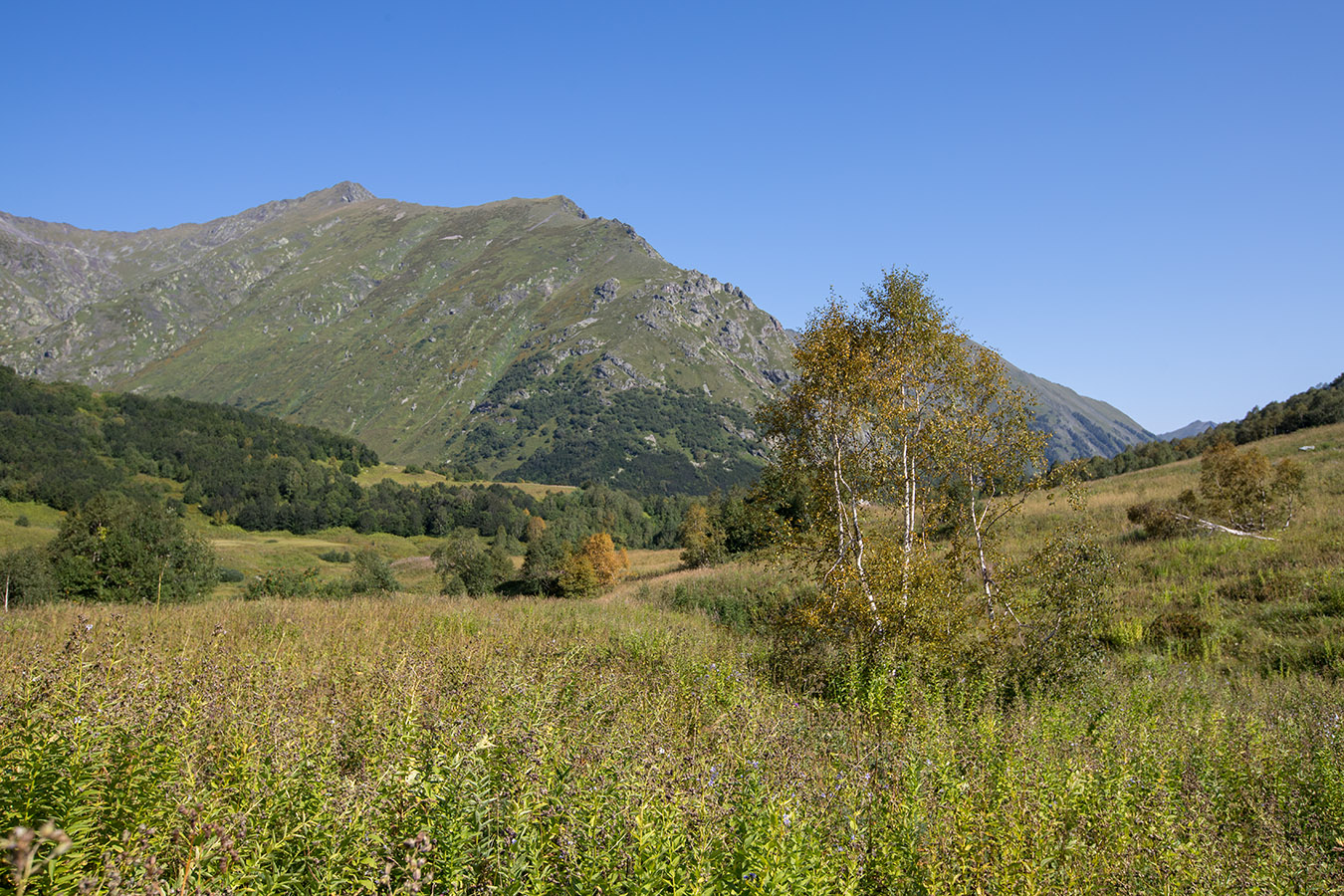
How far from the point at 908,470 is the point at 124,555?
32.5m

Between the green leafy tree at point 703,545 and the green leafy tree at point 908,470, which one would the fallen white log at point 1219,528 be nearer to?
the green leafy tree at point 908,470

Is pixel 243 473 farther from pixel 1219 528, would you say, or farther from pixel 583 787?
pixel 583 787

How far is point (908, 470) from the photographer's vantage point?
14.6 m

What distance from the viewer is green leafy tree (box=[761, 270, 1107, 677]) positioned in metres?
12.2

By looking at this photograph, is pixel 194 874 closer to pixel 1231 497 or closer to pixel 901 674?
pixel 901 674

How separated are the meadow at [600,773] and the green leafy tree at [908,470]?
59.2 inches

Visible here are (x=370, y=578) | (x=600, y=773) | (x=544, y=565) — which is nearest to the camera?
(x=600, y=773)

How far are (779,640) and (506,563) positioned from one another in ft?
144

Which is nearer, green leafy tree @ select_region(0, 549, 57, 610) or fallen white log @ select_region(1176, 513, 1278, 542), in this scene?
fallen white log @ select_region(1176, 513, 1278, 542)

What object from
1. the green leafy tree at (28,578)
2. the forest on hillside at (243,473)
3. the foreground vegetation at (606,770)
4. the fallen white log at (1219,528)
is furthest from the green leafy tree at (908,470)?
the forest on hillside at (243,473)

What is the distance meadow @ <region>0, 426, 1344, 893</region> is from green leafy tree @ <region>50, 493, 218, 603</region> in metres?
21.8

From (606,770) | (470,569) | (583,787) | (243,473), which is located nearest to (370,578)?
(470,569)

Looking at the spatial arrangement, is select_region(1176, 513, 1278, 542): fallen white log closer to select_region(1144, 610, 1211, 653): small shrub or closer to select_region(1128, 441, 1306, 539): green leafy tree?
select_region(1128, 441, 1306, 539): green leafy tree

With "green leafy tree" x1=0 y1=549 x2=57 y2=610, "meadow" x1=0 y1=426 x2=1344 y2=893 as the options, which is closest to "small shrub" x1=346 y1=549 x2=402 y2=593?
"green leafy tree" x1=0 y1=549 x2=57 y2=610
